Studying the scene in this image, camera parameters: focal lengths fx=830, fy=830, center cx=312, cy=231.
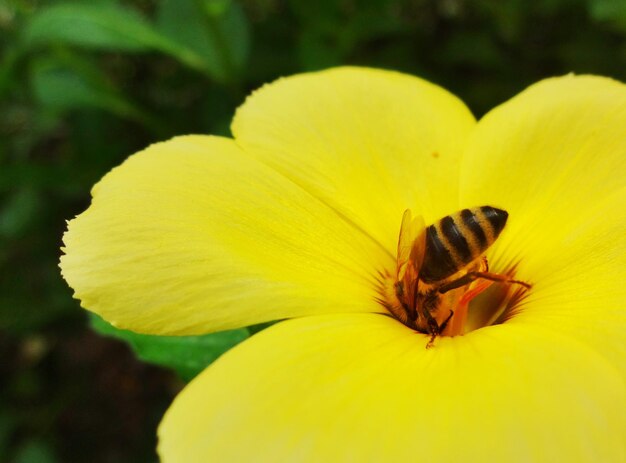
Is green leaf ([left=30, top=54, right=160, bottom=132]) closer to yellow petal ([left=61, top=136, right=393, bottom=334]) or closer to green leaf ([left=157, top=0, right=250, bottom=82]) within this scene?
green leaf ([left=157, top=0, right=250, bottom=82])

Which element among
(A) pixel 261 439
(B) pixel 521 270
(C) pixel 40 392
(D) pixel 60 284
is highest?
(B) pixel 521 270

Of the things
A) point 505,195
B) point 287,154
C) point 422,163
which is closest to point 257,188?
point 287,154

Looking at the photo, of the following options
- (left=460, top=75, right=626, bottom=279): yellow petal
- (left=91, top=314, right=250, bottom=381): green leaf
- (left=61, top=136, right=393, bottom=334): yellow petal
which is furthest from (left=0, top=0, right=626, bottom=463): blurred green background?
(left=61, top=136, right=393, bottom=334): yellow petal

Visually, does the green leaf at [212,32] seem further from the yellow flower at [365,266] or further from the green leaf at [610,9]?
the green leaf at [610,9]

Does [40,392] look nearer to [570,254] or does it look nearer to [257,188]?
[257,188]

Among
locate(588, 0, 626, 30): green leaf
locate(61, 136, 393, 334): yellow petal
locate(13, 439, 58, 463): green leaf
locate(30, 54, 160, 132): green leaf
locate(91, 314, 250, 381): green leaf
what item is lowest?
locate(13, 439, 58, 463): green leaf

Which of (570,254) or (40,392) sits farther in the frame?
(40,392)
